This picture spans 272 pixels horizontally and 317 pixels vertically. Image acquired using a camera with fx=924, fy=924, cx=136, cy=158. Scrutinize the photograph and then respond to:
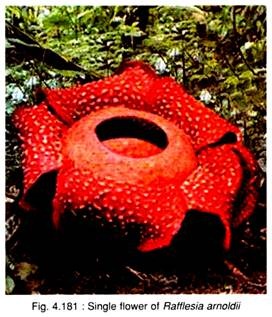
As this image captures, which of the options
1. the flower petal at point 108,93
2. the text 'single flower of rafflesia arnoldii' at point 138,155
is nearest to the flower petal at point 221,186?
the text 'single flower of rafflesia arnoldii' at point 138,155

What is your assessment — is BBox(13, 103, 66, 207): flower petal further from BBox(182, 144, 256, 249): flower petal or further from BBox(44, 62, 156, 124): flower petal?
BBox(182, 144, 256, 249): flower petal

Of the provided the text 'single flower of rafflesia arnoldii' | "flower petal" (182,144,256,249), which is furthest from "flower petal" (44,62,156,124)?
"flower petal" (182,144,256,249)

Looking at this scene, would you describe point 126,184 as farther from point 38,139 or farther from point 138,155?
point 38,139

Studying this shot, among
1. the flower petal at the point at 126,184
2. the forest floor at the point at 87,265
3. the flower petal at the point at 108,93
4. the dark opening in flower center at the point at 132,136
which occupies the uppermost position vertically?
the flower petal at the point at 108,93

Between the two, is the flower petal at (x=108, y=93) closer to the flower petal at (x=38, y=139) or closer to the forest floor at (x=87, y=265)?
the flower petal at (x=38, y=139)

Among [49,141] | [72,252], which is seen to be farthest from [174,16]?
[72,252]

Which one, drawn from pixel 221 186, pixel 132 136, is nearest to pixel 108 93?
pixel 132 136
